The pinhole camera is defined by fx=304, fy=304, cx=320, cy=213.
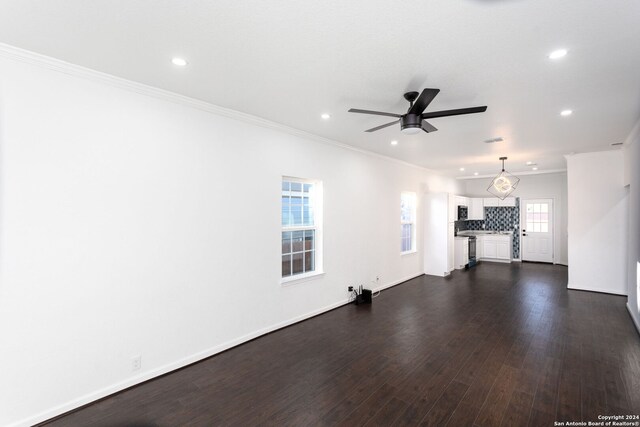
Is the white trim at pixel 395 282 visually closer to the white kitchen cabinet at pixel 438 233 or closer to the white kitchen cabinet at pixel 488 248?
the white kitchen cabinet at pixel 438 233

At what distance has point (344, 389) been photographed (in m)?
2.78

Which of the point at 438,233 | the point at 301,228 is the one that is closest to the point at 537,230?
the point at 438,233

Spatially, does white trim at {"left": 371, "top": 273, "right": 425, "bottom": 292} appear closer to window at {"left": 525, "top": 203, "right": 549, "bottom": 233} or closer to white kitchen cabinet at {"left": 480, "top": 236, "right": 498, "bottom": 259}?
white kitchen cabinet at {"left": 480, "top": 236, "right": 498, "bottom": 259}

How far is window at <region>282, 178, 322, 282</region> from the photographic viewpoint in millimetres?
4500

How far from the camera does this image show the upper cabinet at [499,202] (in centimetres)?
995

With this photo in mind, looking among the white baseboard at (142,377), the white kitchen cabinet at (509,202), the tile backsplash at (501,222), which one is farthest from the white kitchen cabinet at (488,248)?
the white baseboard at (142,377)

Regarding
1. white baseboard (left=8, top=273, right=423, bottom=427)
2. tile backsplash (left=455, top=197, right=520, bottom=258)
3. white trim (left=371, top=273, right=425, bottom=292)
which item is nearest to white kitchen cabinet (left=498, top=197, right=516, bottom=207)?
tile backsplash (left=455, top=197, right=520, bottom=258)

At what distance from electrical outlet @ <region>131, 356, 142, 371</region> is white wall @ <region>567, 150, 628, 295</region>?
7767 millimetres

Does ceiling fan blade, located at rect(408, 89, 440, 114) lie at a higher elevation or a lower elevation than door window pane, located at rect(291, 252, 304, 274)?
higher

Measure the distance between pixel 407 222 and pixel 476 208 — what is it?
4.34 meters

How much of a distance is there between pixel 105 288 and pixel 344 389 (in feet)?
7.61

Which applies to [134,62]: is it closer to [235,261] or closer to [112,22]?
[112,22]

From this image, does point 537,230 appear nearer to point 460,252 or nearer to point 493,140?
point 460,252

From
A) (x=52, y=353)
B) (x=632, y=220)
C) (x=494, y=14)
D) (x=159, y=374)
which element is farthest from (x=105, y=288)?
(x=632, y=220)
